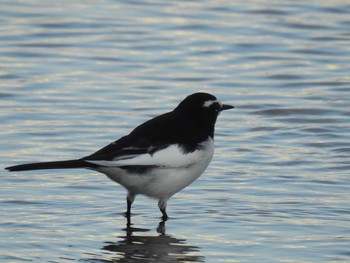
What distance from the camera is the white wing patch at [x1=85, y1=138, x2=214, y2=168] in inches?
324

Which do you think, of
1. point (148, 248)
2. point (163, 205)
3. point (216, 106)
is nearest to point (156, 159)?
point (163, 205)

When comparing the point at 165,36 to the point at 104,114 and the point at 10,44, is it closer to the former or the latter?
the point at 10,44

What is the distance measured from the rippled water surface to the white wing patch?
1.63 ft

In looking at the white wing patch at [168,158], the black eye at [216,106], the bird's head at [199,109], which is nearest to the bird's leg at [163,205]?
the white wing patch at [168,158]

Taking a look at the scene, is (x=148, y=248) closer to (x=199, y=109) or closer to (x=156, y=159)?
(x=156, y=159)

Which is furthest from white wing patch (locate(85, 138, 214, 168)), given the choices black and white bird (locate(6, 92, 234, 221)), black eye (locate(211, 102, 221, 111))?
black eye (locate(211, 102, 221, 111))

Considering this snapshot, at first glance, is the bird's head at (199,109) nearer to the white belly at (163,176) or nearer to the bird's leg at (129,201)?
the white belly at (163,176)

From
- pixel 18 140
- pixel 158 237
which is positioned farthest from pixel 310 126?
pixel 158 237

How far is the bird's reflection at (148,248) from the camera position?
Answer: 7918 millimetres

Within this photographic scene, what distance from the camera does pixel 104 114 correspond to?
1228cm

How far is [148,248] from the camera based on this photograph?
8.24 meters

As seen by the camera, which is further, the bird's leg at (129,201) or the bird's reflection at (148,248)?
the bird's leg at (129,201)

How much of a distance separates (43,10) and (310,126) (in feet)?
22.5

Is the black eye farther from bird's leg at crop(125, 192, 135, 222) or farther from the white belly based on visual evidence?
bird's leg at crop(125, 192, 135, 222)
